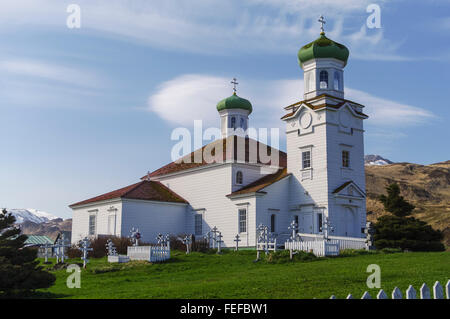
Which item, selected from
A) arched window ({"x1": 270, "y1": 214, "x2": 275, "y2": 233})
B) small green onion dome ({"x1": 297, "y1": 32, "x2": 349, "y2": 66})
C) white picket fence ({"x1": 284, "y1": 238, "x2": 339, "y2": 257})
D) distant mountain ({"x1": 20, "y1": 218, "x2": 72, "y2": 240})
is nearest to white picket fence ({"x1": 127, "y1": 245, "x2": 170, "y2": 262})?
white picket fence ({"x1": 284, "y1": 238, "x2": 339, "y2": 257})

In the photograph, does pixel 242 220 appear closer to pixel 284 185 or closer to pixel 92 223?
pixel 284 185

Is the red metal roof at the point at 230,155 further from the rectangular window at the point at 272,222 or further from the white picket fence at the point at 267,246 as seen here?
the white picket fence at the point at 267,246

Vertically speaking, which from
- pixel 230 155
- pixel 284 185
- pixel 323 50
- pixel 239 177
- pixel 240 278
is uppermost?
pixel 323 50

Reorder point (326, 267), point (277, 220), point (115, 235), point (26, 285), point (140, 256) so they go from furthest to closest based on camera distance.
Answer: point (115, 235) → point (277, 220) → point (140, 256) → point (326, 267) → point (26, 285)

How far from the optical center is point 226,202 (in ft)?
122

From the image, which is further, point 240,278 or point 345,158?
point 345,158

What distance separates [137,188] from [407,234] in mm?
19958

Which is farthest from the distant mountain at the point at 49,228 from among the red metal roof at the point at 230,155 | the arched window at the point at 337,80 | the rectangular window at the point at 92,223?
the arched window at the point at 337,80

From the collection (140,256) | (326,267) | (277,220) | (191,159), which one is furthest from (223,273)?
(191,159)

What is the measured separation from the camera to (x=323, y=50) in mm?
35875

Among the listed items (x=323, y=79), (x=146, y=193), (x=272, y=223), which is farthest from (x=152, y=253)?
(x=323, y=79)

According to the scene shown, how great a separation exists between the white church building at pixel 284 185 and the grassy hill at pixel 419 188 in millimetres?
32354

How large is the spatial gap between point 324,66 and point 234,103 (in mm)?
11185
